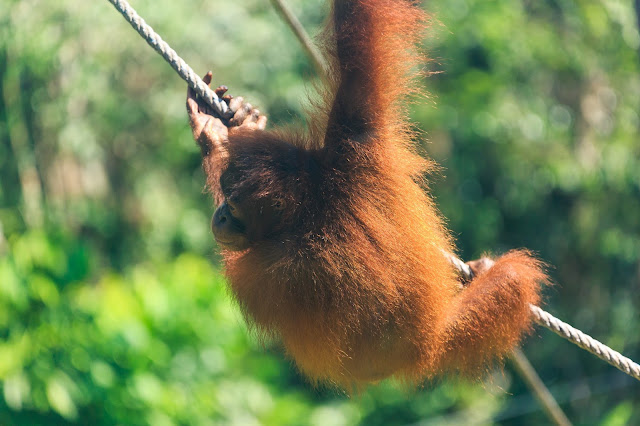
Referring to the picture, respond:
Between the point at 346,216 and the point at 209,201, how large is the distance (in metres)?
5.24

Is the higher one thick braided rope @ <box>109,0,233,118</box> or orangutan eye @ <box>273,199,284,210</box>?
thick braided rope @ <box>109,0,233,118</box>

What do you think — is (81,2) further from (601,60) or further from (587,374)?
(587,374)

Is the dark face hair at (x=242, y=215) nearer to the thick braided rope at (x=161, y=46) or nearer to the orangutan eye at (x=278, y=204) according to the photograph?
the orangutan eye at (x=278, y=204)

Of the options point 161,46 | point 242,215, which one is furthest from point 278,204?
point 161,46

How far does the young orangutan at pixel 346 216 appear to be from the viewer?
9.33 feet

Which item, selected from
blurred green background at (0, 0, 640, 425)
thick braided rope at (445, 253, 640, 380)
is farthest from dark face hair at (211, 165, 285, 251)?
blurred green background at (0, 0, 640, 425)

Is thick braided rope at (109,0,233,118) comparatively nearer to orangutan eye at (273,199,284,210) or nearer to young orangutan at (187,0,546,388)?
young orangutan at (187,0,546,388)

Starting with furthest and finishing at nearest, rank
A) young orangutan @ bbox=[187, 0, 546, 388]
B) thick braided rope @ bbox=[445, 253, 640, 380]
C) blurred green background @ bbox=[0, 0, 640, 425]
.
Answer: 1. blurred green background @ bbox=[0, 0, 640, 425]
2. thick braided rope @ bbox=[445, 253, 640, 380]
3. young orangutan @ bbox=[187, 0, 546, 388]

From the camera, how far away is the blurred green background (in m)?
5.77

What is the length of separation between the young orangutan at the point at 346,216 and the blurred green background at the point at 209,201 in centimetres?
275

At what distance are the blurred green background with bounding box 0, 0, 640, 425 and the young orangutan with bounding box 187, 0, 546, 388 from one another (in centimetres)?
275

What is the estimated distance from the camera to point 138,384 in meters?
5.30

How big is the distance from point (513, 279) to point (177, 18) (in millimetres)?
4702

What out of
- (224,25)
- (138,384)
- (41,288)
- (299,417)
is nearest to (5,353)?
(41,288)
